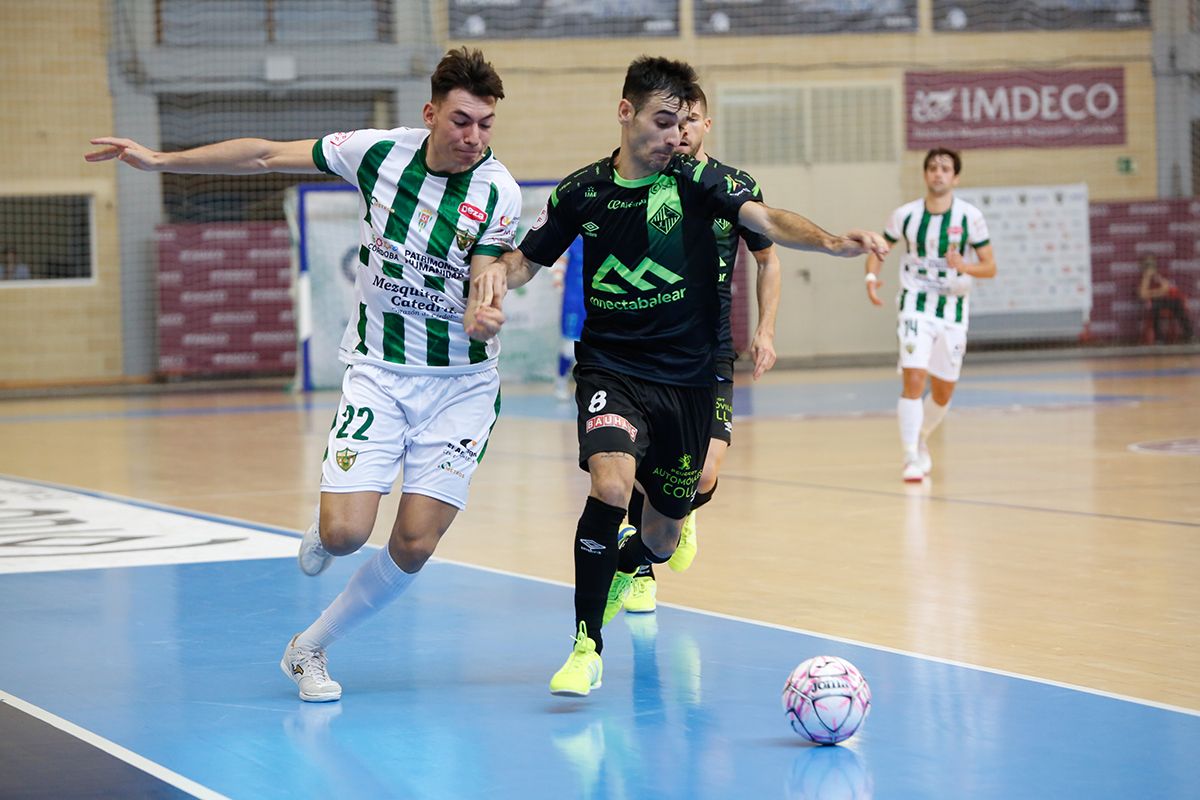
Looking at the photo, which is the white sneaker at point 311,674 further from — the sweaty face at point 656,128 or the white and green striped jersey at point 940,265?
the white and green striped jersey at point 940,265

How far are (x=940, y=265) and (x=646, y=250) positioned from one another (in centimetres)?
599

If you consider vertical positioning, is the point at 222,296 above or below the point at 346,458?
above

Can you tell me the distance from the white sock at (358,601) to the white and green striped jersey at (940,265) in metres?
6.45

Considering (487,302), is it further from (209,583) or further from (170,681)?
(209,583)

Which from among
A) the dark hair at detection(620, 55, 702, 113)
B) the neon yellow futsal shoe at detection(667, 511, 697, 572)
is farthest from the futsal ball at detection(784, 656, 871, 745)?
the neon yellow futsal shoe at detection(667, 511, 697, 572)

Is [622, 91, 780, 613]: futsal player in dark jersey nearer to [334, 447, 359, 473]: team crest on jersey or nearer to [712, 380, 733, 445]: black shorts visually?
[712, 380, 733, 445]: black shorts

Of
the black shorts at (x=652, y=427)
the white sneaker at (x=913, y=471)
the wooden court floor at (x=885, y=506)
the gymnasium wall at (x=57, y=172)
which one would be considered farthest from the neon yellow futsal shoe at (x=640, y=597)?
the gymnasium wall at (x=57, y=172)

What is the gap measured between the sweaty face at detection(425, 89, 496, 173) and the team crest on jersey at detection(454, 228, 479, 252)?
21 cm

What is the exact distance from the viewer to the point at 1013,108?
2645 centimetres

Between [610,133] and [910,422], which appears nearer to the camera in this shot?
[910,422]

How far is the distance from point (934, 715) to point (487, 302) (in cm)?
170

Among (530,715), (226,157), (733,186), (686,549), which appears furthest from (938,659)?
(226,157)

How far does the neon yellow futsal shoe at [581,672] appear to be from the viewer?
472 cm

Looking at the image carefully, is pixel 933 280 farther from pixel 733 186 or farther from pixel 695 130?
pixel 733 186
